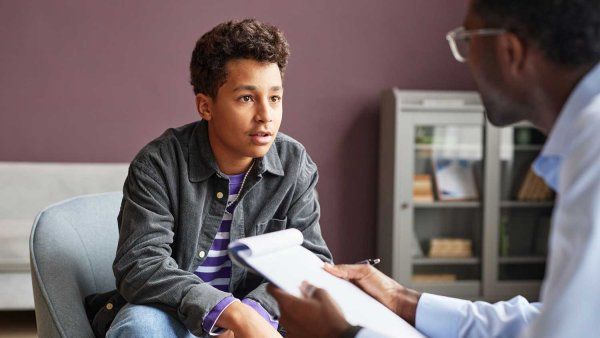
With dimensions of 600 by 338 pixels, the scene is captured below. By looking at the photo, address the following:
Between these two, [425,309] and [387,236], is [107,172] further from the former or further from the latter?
[425,309]

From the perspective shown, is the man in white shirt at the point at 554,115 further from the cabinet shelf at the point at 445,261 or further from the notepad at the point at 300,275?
the cabinet shelf at the point at 445,261

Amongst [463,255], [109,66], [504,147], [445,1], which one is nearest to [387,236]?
[463,255]

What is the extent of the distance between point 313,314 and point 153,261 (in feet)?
1.85

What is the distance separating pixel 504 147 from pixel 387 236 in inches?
33.0

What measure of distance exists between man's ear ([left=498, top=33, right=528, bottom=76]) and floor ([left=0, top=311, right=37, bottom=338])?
3.04m

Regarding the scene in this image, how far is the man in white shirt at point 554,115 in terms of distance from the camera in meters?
0.89

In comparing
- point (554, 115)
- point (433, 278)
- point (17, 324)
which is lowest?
point (433, 278)

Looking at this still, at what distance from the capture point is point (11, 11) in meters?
4.35

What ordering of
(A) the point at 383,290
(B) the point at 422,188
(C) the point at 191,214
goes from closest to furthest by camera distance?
(A) the point at 383,290, (C) the point at 191,214, (B) the point at 422,188

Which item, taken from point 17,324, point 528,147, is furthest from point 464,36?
point 528,147

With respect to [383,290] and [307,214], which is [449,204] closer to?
[307,214]

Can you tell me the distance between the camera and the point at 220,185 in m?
1.85

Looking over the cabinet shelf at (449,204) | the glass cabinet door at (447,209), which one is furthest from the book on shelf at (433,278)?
the cabinet shelf at (449,204)

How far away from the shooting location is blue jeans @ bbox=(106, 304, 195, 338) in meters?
1.53
